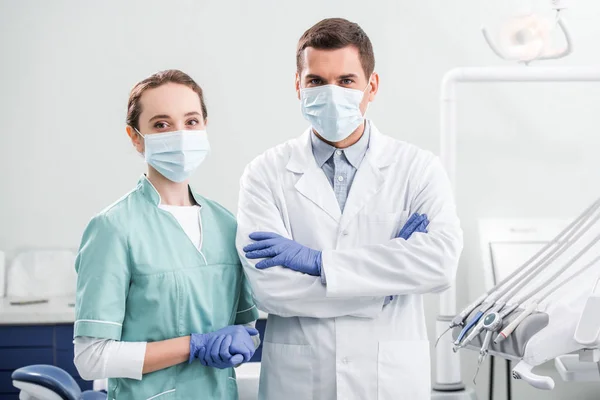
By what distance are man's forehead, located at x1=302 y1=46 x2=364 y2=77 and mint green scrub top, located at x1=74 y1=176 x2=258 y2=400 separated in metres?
0.41

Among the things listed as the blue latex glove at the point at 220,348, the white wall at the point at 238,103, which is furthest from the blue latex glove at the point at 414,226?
the white wall at the point at 238,103

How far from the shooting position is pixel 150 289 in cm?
137

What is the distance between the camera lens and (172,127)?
1.48m

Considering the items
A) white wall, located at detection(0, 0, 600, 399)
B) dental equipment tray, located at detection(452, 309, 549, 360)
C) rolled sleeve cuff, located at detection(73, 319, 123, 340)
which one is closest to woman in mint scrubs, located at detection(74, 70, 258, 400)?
rolled sleeve cuff, located at detection(73, 319, 123, 340)

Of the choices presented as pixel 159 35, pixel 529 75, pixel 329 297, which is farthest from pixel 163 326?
pixel 159 35

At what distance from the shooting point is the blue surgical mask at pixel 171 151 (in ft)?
4.79

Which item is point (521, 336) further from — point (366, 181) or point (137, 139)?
point (137, 139)

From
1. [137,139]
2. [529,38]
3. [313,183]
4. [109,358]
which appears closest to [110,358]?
[109,358]

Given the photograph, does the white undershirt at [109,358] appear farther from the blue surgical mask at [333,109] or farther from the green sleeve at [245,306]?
the blue surgical mask at [333,109]

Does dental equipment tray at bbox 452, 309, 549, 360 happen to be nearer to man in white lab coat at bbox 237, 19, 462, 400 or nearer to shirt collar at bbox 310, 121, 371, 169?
man in white lab coat at bbox 237, 19, 462, 400

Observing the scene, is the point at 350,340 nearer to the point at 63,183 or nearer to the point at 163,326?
the point at 163,326

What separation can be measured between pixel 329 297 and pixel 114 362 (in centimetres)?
43

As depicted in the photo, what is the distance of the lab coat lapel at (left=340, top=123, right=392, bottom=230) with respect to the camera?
A: 157 cm

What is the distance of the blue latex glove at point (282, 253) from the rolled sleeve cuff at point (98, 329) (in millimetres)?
290
